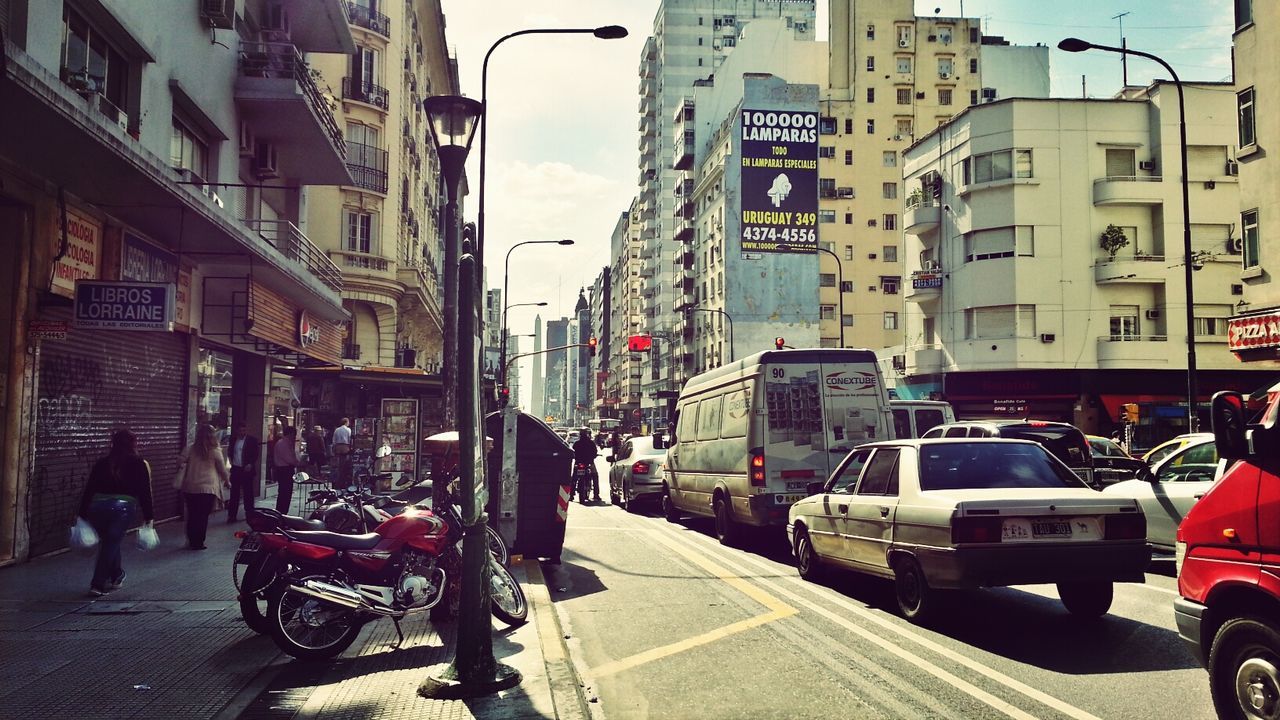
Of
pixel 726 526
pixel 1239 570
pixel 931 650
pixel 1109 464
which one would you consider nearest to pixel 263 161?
pixel 726 526

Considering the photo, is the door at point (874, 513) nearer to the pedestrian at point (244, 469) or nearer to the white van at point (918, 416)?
the pedestrian at point (244, 469)

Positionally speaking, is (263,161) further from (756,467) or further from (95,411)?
(756,467)

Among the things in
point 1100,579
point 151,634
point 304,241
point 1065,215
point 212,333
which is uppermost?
point 1065,215

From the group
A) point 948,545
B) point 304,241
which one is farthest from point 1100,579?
point 304,241

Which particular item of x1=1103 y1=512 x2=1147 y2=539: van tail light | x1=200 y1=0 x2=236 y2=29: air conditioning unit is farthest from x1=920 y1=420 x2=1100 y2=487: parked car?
x1=200 y1=0 x2=236 y2=29: air conditioning unit

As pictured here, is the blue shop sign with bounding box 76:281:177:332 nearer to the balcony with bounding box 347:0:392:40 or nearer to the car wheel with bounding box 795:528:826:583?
the car wheel with bounding box 795:528:826:583

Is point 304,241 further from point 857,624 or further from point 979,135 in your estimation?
point 979,135

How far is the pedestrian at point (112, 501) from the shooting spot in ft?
30.9

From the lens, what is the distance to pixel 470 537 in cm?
620

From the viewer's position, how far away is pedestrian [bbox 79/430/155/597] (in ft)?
30.9

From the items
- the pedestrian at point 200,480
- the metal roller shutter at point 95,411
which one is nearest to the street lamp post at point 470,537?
the pedestrian at point 200,480

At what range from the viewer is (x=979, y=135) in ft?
145

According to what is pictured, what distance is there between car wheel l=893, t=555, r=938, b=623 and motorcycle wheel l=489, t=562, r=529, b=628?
10.5 feet

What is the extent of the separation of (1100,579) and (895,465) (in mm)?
1987
